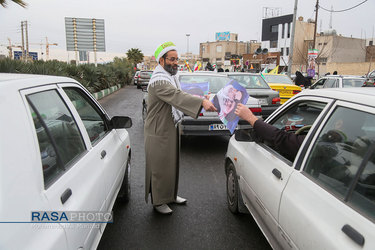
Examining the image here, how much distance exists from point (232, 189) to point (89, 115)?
1927 mm

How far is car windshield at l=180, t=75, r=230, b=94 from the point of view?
685 centimetres

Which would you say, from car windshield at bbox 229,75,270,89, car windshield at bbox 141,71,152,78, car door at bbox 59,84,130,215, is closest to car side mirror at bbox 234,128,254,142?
car door at bbox 59,84,130,215

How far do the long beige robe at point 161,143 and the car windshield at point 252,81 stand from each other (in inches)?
251

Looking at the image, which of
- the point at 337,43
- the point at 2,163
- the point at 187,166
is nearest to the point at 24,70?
the point at 187,166

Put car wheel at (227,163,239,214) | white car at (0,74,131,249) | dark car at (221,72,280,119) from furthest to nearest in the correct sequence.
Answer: dark car at (221,72,280,119) < car wheel at (227,163,239,214) < white car at (0,74,131,249)

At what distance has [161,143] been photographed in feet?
10.2

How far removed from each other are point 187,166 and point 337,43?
49.0 meters

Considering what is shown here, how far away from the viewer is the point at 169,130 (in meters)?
3.11

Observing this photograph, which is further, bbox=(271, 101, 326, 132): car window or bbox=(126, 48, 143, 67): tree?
bbox=(126, 48, 143, 67): tree

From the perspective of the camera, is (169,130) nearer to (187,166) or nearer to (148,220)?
(148,220)

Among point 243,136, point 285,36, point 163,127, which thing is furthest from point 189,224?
point 285,36

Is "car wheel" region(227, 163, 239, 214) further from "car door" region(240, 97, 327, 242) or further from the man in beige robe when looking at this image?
the man in beige robe

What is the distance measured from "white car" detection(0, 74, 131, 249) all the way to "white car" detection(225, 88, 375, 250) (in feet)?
4.32

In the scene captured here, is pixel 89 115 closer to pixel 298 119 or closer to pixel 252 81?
pixel 298 119
